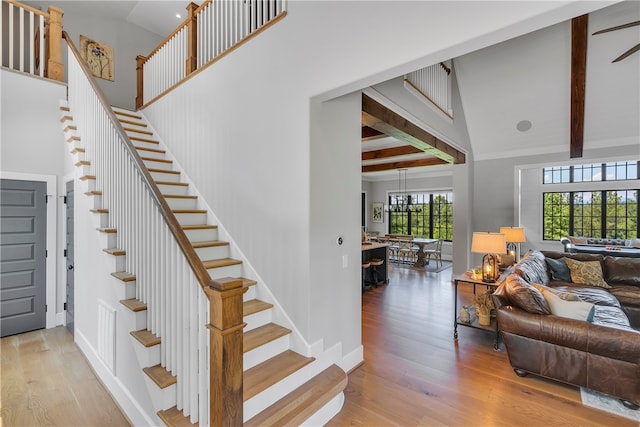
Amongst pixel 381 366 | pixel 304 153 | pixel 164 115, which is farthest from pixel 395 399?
pixel 164 115

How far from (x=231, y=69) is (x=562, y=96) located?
241 inches

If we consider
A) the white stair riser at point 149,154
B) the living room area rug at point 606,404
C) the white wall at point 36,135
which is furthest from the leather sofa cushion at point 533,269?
the white wall at point 36,135

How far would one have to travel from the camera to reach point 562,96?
18.7 feet

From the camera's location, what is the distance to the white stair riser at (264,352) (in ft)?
7.73

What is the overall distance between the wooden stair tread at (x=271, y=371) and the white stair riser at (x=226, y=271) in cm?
98

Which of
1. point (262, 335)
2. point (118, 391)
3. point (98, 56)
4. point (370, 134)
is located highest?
point (98, 56)

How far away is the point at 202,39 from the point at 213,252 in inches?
109

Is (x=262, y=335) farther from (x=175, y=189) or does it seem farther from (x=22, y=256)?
(x=22, y=256)

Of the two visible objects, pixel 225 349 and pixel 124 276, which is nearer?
pixel 225 349

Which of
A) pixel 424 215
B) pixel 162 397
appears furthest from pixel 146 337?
pixel 424 215

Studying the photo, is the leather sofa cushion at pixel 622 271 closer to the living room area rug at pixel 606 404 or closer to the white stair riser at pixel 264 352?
the living room area rug at pixel 606 404

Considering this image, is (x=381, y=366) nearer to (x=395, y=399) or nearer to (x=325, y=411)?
(x=395, y=399)

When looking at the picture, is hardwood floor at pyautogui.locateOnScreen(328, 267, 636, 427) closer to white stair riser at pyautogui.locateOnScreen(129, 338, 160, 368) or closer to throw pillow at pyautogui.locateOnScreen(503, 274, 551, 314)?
throw pillow at pyautogui.locateOnScreen(503, 274, 551, 314)

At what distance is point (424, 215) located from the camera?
1040cm
